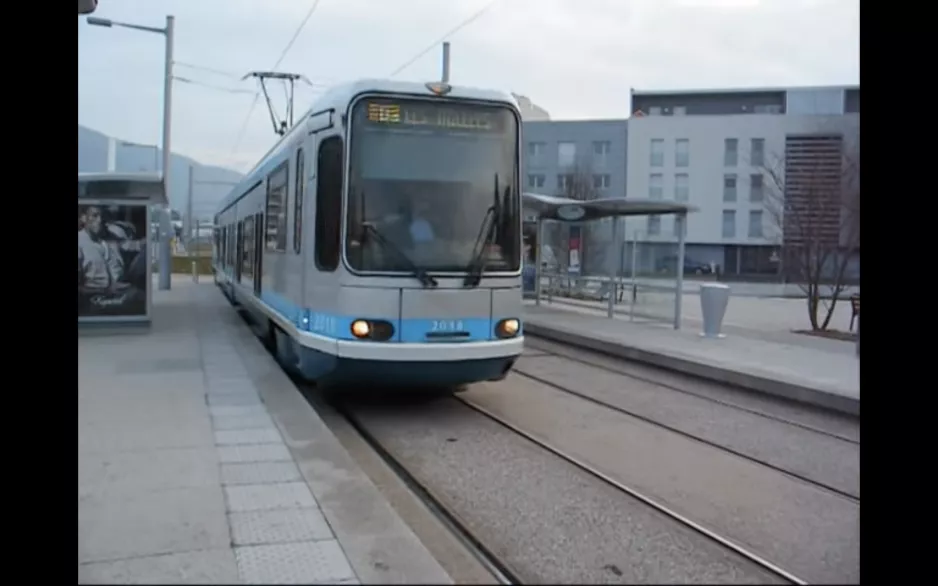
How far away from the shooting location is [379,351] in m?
7.61

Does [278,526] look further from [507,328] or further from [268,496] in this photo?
[507,328]

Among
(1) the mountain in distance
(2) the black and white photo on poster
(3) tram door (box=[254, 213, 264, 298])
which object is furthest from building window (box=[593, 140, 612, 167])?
(3) tram door (box=[254, 213, 264, 298])

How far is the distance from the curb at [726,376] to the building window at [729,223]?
3003 cm

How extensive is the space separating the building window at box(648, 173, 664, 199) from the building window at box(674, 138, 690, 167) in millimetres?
2131

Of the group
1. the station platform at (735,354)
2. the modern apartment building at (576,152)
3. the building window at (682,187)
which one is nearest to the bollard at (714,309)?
the station platform at (735,354)

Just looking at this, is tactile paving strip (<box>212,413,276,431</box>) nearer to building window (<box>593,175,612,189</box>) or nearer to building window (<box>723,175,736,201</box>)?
building window (<box>723,175,736,201</box>)

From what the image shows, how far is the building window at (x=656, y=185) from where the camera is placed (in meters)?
56.6

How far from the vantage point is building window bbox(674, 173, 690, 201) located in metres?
53.0

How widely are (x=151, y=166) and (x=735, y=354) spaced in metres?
15.1

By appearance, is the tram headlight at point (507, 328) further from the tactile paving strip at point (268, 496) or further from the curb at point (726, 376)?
the curb at point (726, 376)
